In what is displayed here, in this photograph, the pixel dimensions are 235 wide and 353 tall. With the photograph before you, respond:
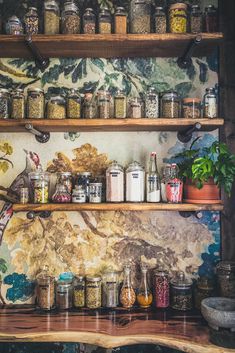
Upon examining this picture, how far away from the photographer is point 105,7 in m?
2.13

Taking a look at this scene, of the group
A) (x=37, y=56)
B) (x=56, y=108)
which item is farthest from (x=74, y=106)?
(x=37, y=56)

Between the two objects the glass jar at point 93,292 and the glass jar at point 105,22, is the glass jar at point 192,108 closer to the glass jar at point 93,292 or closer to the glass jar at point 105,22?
the glass jar at point 105,22

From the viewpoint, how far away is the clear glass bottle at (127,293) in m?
1.98

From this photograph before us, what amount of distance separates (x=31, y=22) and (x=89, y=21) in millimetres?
308

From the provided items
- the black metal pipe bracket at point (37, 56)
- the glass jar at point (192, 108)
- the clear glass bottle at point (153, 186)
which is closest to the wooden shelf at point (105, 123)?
the glass jar at point (192, 108)

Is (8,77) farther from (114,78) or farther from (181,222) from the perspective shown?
(181,222)

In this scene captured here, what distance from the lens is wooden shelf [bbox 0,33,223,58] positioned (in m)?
1.86

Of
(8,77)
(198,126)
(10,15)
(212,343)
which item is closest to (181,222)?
(198,126)

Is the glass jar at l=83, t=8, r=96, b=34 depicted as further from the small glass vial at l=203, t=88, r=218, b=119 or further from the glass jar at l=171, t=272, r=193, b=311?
the glass jar at l=171, t=272, r=193, b=311

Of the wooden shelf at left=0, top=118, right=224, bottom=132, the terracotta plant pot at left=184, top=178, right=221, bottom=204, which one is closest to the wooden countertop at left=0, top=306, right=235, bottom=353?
the terracotta plant pot at left=184, top=178, right=221, bottom=204

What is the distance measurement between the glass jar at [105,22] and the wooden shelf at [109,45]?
79 mm

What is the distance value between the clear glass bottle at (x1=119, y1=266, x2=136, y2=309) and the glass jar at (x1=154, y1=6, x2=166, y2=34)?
131 cm

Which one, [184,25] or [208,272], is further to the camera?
[208,272]

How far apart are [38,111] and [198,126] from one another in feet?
2.74
